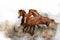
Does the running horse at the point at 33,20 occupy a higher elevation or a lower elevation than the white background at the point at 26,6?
lower

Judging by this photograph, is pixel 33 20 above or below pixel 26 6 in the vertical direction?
below

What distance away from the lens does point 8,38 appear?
1.77 meters

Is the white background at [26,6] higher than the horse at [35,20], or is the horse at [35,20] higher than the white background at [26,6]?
the white background at [26,6]

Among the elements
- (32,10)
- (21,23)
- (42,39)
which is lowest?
(42,39)

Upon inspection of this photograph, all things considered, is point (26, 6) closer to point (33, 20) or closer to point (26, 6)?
point (26, 6)

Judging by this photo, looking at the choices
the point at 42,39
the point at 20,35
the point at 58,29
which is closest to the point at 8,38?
the point at 20,35

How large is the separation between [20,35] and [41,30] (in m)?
0.20

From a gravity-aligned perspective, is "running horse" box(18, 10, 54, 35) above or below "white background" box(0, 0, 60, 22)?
below

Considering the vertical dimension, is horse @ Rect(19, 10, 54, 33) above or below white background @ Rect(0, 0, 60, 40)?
below

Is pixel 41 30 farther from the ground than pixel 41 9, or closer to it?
closer to it

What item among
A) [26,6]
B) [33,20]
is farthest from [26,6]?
[33,20]

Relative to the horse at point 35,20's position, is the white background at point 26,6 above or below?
above

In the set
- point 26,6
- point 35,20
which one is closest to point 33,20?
point 35,20

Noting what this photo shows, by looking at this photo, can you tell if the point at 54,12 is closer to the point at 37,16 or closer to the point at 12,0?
the point at 37,16
